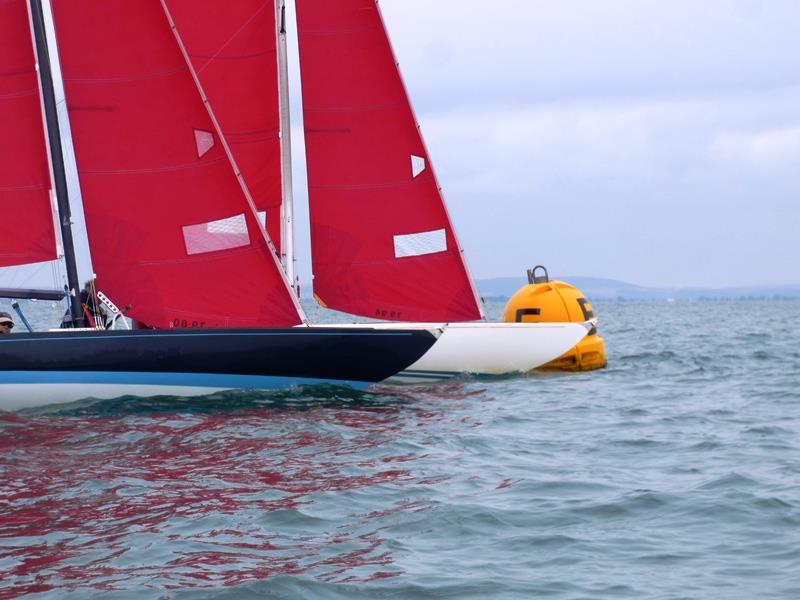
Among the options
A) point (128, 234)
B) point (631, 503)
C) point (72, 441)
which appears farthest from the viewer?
point (128, 234)

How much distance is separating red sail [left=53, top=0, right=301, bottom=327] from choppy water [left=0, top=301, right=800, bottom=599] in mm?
1536

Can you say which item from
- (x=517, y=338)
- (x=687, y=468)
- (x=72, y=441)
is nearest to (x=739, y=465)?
(x=687, y=468)

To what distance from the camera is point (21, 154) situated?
52.4 feet

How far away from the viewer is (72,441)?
1255 cm

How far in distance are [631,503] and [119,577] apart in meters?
4.20

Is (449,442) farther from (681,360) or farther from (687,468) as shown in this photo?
(681,360)

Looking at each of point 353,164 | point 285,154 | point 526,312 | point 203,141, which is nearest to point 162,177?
point 203,141

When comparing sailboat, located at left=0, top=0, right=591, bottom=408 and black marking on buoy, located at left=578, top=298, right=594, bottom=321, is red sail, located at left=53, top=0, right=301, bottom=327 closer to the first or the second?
sailboat, located at left=0, top=0, right=591, bottom=408

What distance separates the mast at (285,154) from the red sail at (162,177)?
8.14 feet

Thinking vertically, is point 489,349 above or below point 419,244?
below

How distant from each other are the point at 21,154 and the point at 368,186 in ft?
17.9

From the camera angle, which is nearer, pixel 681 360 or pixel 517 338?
pixel 517 338

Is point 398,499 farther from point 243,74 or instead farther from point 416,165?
point 243,74

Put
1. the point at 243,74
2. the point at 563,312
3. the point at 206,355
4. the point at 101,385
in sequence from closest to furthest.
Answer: the point at 101,385 → the point at 206,355 → the point at 243,74 → the point at 563,312
